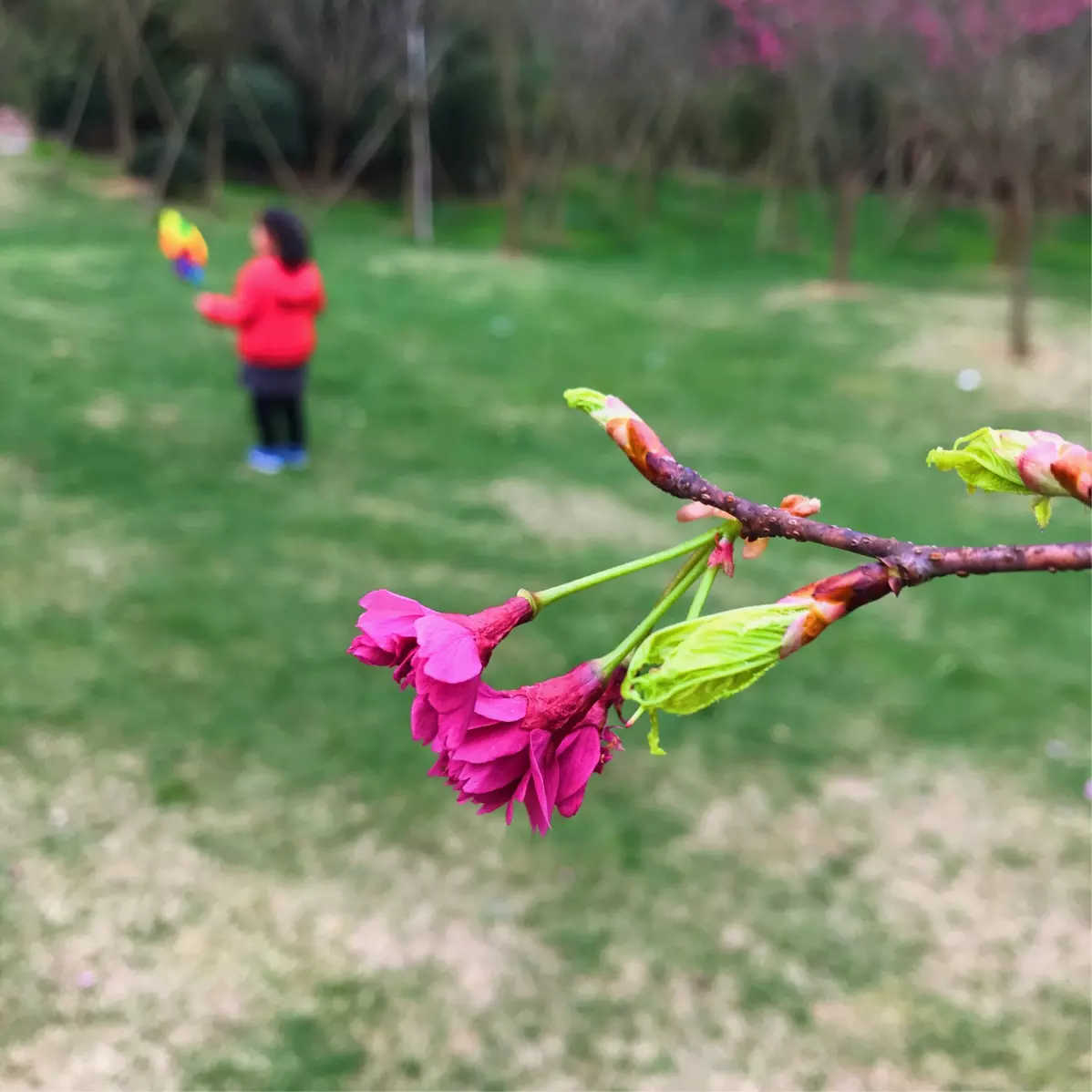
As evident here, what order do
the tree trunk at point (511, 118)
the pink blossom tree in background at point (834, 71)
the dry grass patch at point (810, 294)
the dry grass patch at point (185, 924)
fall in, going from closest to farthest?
the dry grass patch at point (185, 924)
the dry grass patch at point (810, 294)
the pink blossom tree in background at point (834, 71)
the tree trunk at point (511, 118)

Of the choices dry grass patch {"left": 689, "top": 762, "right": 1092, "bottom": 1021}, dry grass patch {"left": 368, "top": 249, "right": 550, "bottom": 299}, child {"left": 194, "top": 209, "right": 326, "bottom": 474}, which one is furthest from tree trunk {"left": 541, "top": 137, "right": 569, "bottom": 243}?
dry grass patch {"left": 689, "top": 762, "right": 1092, "bottom": 1021}

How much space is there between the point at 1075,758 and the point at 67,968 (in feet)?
10.6

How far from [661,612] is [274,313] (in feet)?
17.0

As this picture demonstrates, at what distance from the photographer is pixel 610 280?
1172 cm

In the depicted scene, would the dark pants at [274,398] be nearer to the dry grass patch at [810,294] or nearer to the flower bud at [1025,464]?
the flower bud at [1025,464]

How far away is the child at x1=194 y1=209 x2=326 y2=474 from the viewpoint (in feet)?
17.5

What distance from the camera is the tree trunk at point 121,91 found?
48.4 ft

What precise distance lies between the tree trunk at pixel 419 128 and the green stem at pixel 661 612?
579 inches

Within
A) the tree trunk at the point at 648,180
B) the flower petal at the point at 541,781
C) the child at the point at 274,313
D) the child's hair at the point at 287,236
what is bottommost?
the tree trunk at the point at 648,180

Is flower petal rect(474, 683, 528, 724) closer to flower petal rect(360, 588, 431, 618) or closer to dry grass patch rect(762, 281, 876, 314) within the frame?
flower petal rect(360, 588, 431, 618)

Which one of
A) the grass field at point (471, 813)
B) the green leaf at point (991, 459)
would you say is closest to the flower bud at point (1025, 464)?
the green leaf at point (991, 459)

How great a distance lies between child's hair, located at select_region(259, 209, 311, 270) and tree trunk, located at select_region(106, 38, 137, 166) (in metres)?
11.3

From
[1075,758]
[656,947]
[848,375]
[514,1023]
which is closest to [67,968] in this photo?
[514,1023]

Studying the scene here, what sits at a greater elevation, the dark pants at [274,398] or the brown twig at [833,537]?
the brown twig at [833,537]
